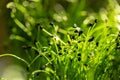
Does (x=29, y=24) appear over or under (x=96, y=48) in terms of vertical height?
over

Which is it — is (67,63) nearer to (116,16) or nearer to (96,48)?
(96,48)

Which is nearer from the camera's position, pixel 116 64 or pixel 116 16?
pixel 116 64

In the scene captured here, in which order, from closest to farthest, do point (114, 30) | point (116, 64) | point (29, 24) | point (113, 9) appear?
point (116, 64), point (114, 30), point (113, 9), point (29, 24)

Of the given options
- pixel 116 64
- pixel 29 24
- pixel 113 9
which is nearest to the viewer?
pixel 116 64

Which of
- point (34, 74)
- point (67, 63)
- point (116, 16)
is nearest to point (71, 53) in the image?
point (67, 63)

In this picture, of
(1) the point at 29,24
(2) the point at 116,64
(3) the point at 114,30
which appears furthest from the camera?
(1) the point at 29,24

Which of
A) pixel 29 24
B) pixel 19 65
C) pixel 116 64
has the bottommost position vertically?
pixel 116 64

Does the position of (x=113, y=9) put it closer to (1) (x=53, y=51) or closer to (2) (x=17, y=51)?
(1) (x=53, y=51)

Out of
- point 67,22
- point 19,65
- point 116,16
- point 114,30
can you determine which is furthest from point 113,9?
point 19,65

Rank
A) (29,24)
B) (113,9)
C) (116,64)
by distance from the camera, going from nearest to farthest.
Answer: (116,64)
(113,9)
(29,24)
